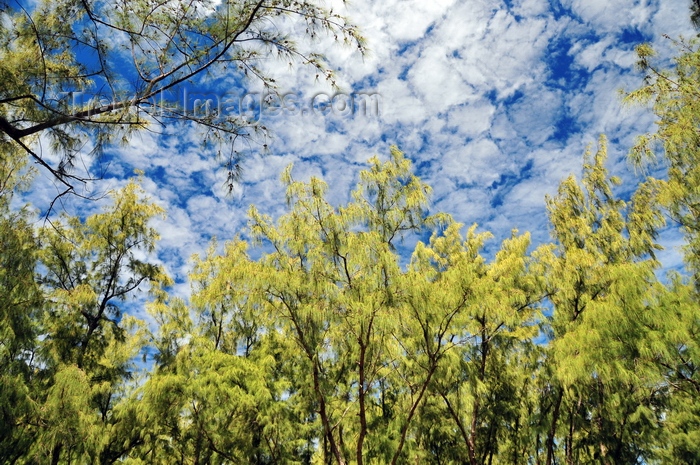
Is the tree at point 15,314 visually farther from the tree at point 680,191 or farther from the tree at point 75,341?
the tree at point 680,191

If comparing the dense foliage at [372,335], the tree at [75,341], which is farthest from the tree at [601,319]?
the tree at [75,341]

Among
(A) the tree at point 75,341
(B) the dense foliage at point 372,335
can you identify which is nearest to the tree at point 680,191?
(B) the dense foliage at point 372,335

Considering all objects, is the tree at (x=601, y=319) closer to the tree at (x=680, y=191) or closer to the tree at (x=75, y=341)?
the tree at (x=680, y=191)

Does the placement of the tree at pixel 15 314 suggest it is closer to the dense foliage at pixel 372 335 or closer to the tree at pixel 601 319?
the dense foliage at pixel 372 335

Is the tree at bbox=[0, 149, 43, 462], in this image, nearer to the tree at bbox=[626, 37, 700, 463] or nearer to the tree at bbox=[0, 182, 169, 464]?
the tree at bbox=[0, 182, 169, 464]

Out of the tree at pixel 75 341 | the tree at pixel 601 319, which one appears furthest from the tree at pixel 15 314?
the tree at pixel 601 319

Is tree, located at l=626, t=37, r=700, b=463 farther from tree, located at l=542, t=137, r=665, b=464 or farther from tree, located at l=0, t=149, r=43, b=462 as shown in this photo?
tree, located at l=0, t=149, r=43, b=462

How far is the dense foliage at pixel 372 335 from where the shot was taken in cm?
524

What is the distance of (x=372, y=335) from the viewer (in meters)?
6.13

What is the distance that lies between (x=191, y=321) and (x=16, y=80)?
750 cm

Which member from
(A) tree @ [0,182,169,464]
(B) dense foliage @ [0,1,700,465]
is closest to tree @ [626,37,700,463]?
(B) dense foliage @ [0,1,700,465]

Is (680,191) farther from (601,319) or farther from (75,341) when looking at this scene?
(75,341)

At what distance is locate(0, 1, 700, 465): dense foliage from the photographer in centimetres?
524

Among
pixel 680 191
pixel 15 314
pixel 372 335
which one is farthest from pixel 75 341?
pixel 680 191
